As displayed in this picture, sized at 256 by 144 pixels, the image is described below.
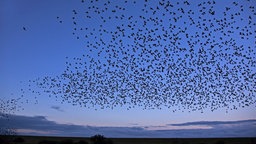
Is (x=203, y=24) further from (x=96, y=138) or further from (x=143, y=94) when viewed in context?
(x=96, y=138)

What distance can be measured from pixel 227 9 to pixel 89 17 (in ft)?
29.7

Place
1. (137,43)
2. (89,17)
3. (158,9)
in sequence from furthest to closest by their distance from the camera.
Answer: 1. (137,43)
2. (89,17)
3. (158,9)

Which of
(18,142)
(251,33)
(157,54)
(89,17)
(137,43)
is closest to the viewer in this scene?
(89,17)

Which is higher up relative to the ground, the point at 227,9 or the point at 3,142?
the point at 227,9

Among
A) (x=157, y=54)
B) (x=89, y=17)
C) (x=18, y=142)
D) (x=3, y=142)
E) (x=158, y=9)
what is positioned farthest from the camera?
(x=18, y=142)

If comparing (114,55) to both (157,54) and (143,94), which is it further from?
(143,94)

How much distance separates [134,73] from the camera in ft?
101

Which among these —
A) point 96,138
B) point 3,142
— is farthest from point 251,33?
point 3,142

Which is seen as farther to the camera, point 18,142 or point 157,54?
point 18,142

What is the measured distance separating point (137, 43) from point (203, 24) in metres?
5.44

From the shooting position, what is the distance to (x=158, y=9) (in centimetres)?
2042

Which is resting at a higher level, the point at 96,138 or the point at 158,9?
the point at 158,9

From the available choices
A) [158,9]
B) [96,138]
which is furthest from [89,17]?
[96,138]

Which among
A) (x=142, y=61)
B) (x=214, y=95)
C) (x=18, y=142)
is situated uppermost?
(x=142, y=61)
